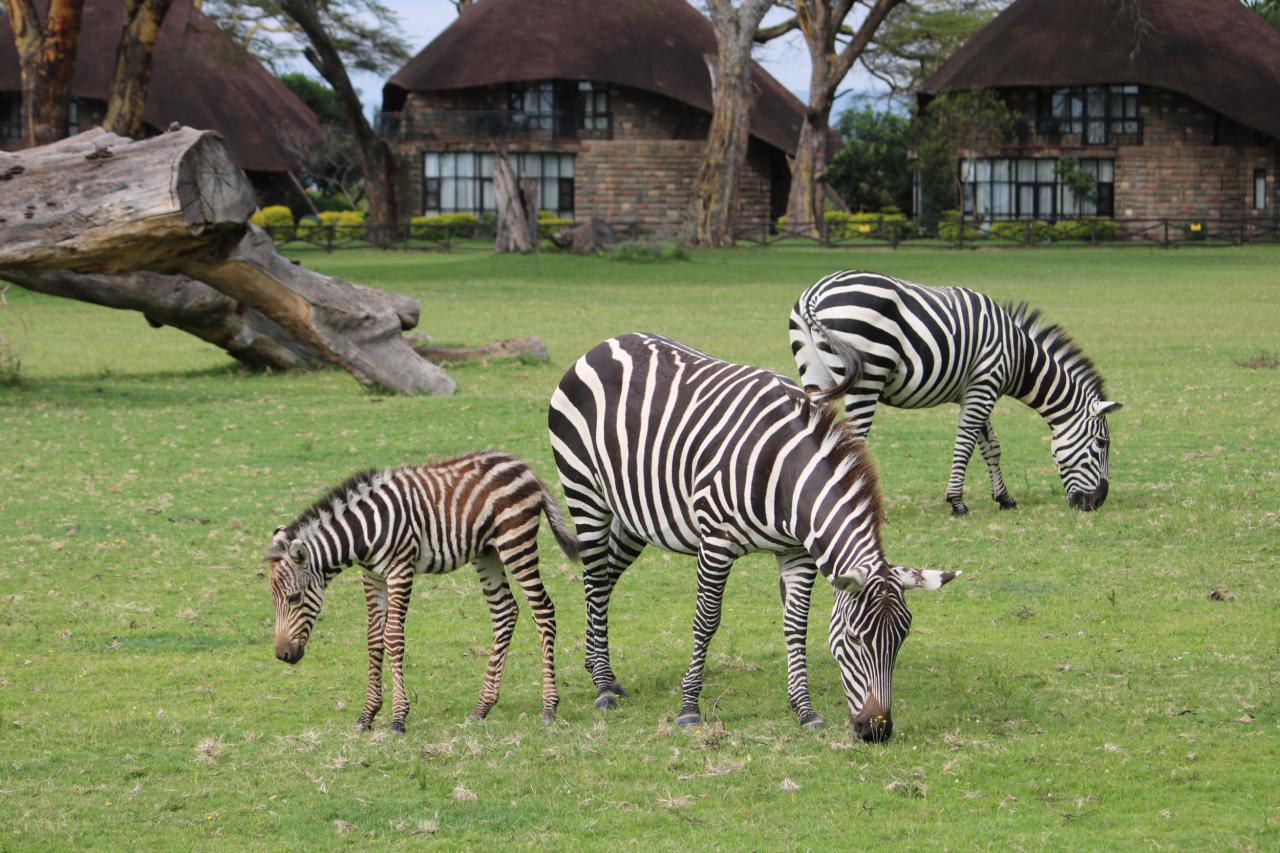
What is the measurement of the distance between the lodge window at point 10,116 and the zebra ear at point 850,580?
2426 inches

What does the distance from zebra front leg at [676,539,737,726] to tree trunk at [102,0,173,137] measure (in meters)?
30.5

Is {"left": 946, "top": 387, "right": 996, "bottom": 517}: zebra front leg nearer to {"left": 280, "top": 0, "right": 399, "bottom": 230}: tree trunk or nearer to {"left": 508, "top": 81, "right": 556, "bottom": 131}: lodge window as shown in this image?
{"left": 280, "top": 0, "right": 399, "bottom": 230}: tree trunk

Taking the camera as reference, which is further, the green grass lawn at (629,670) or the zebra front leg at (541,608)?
the zebra front leg at (541,608)

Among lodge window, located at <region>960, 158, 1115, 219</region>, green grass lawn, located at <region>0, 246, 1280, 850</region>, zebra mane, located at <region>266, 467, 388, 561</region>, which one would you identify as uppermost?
lodge window, located at <region>960, 158, 1115, 219</region>

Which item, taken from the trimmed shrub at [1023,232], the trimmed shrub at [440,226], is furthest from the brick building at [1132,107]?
the trimmed shrub at [440,226]

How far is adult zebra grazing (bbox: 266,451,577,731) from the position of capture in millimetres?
7266

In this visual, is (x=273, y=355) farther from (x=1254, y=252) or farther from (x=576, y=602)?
(x=1254, y=252)

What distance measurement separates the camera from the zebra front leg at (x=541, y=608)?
7.54m

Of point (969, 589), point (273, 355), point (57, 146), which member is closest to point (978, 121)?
point (273, 355)

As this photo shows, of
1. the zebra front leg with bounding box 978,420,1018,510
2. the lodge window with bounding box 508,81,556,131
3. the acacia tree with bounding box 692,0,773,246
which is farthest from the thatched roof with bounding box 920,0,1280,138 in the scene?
the zebra front leg with bounding box 978,420,1018,510

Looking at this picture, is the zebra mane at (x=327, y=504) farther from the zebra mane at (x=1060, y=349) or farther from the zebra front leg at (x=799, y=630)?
the zebra mane at (x=1060, y=349)

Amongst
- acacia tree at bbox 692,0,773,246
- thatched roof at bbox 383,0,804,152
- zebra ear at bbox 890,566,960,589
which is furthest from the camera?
thatched roof at bbox 383,0,804,152

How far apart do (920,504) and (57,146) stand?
10.4m

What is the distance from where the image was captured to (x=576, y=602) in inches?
413
